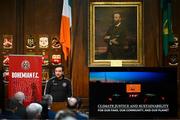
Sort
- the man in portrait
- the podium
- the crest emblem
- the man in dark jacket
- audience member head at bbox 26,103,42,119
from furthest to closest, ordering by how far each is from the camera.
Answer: the man in portrait, the man in dark jacket, the crest emblem, the podium, audience member head at bbox 26,103,42,119

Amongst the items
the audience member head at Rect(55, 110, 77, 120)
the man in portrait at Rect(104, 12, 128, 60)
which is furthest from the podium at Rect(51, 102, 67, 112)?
the audience member head at Rect(55, 110, 77, 120)

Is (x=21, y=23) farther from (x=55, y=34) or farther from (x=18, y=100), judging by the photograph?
(x=18, y=100)

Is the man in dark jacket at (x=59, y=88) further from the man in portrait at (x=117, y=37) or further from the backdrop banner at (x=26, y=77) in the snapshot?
the man in portrait at (x=117, y=37)

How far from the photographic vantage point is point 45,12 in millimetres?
12867

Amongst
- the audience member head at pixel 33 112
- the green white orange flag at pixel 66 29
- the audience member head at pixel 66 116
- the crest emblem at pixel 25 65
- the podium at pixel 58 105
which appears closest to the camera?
the audience member head at pixel 66 116

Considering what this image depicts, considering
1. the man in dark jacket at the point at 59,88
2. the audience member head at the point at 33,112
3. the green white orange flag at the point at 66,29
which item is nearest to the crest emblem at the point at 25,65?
the man in dark jacket at the point at 59,88

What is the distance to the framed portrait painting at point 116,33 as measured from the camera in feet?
41.5

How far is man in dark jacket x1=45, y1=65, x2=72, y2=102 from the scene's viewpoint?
37.1ft

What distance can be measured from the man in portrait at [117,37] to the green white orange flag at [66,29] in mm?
1017

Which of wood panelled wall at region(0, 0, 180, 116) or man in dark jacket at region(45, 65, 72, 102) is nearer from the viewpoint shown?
man in dark jacket at region(45, 65, 72, 102)

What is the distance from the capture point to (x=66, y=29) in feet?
41.1

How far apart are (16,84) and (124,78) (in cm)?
262

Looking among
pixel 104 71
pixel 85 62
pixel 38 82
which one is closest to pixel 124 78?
pixel 104 71

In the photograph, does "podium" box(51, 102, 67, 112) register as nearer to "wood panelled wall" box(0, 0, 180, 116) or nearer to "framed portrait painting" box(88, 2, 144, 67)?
"wood panelled wall" box(0, 0, 180, 116)
